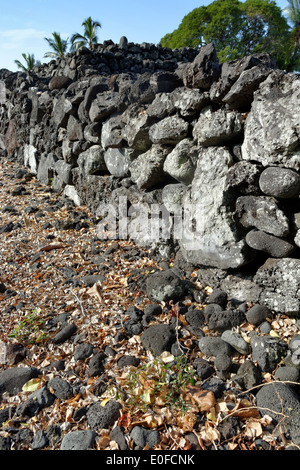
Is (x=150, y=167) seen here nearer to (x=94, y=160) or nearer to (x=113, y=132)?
(x=113, y=132)

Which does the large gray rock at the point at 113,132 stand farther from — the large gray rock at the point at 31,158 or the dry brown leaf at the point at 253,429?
the dry brown leaf at the point at 253,429

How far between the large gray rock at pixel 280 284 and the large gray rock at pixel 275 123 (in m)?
0.75

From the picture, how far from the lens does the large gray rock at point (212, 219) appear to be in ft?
9.48

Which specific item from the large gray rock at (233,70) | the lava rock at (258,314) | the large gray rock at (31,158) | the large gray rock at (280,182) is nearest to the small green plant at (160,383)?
the lava rock at (258,314)

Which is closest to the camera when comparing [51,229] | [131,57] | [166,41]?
[51,229]

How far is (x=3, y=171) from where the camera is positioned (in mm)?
7199

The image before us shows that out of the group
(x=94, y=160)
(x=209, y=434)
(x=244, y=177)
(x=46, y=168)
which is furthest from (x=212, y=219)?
(x=46, y=168)

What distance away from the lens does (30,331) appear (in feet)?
9.35

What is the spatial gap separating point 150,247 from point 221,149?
145cm

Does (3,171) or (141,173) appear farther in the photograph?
(3,171)

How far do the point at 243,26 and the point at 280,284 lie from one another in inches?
802

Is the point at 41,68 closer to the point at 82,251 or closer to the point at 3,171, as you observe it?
the point at 3,171

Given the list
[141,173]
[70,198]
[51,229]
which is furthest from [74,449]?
[70,198]

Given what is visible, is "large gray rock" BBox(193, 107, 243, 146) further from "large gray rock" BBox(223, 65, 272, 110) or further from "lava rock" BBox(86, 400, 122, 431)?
"lava rock" BBox(86, 400, 122, 431)
